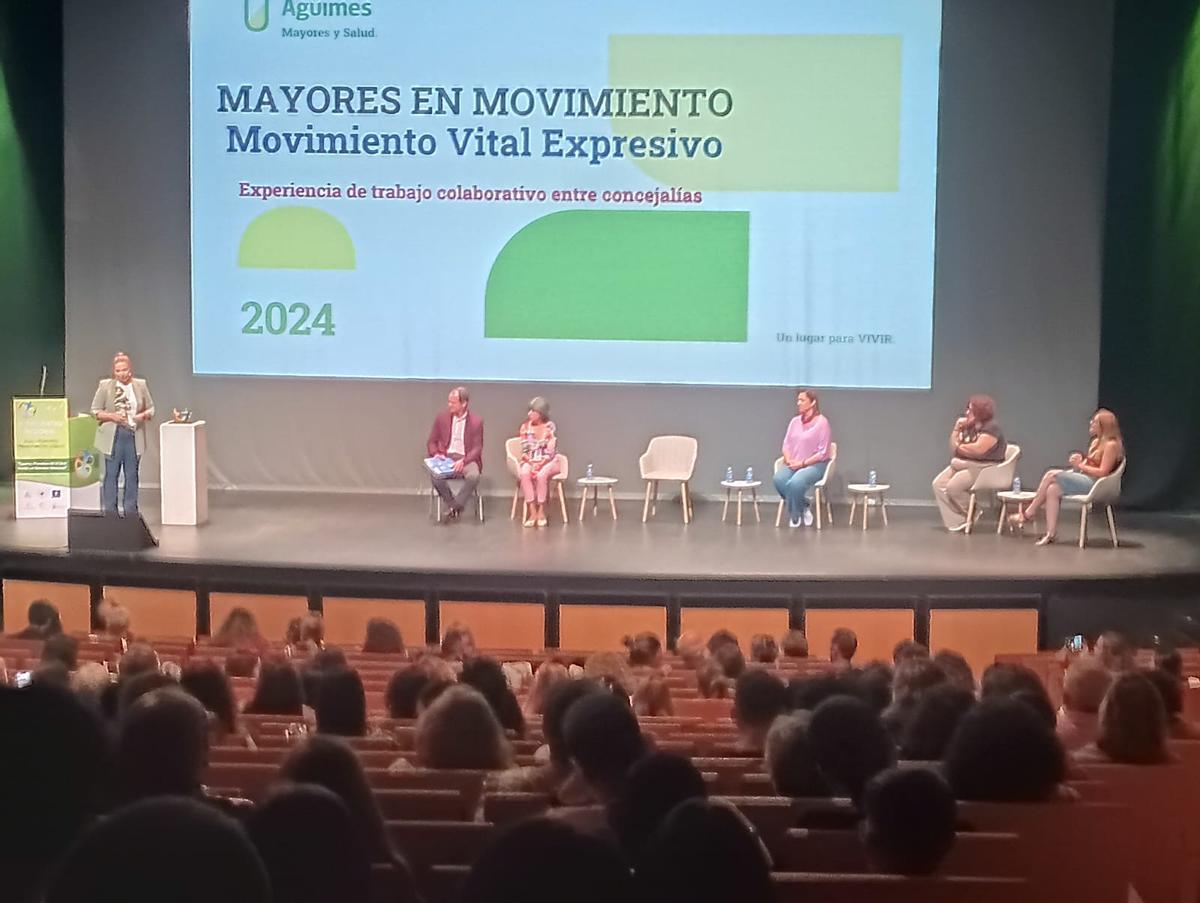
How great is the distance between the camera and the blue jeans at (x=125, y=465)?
7770mm

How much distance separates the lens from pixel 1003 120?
9.16m

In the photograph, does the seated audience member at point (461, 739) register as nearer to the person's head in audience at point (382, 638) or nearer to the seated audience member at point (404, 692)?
the seated audience member at point (404, 692)

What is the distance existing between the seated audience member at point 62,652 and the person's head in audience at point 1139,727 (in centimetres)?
290

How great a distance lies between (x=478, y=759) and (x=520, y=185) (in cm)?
703

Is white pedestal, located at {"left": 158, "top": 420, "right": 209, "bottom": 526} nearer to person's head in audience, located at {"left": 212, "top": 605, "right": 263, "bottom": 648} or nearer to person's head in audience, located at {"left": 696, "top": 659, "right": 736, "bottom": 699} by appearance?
person's head in audience, located at {"left": 212, "top": 605, "right": 263, "bottom": 648}

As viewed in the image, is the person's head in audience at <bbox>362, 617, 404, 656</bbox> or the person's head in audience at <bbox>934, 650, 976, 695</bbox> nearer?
the person's head in audience at <bbox>934, 650, 976, 695</bbox>

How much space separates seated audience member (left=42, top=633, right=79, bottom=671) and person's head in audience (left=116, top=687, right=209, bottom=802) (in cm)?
170

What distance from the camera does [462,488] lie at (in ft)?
28.0

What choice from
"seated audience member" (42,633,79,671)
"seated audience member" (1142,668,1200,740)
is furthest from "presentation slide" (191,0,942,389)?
"seated audience member" (1142,668,1200,740)

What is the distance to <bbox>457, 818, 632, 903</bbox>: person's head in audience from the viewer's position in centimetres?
170

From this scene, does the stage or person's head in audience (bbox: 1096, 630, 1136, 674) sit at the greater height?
person's head in audience (bbox: 1096, 630, 1136, 674)

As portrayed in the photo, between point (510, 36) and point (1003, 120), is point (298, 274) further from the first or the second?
point (1003, 120)

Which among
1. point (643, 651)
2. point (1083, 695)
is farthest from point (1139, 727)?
point (643, 651)

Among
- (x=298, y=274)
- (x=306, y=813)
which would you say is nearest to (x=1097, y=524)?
(x=298, y=274)
